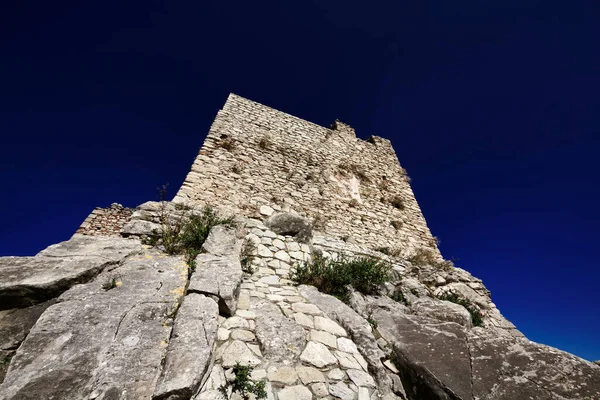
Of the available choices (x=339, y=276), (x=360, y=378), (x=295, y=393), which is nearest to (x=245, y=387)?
(x=295, y=393)

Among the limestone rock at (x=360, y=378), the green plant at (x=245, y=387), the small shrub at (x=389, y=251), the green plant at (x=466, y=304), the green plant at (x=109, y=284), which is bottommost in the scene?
the green plant at (x=245, y=387)

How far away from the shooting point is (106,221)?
4.79 m

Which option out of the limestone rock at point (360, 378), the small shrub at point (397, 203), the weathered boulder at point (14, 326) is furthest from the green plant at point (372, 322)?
the small shrub at point (397, 203)

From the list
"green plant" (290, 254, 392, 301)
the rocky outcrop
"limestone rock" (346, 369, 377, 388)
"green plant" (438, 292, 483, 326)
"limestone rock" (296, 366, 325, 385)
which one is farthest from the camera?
"green plant" (438, 292, 483, 326)

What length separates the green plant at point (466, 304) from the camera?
5305 mm

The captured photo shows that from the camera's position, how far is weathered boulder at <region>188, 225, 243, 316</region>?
3.12 m

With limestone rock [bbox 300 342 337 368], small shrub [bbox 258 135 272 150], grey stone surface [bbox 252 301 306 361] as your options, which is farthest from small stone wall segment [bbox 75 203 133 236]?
small shrub [bbox 258 135 272 150]

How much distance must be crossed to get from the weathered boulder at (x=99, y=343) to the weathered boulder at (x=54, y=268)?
20cm

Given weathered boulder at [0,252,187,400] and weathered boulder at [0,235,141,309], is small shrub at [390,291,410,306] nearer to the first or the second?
weathered boulder at [0,252,187,400]

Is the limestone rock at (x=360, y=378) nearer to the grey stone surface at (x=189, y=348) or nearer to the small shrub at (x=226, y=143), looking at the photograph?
the grey stone surface at (x=189, y=348)

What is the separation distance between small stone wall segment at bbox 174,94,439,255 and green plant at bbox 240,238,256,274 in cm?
167

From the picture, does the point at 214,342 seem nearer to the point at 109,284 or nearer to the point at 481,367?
the point at 109,284

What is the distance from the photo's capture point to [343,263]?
4969 mm

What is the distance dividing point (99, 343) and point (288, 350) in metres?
1.76
